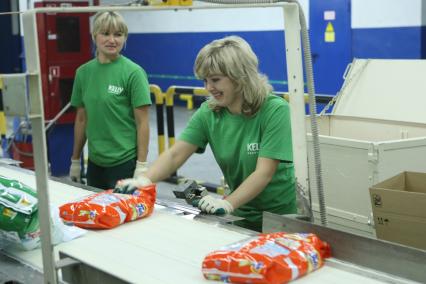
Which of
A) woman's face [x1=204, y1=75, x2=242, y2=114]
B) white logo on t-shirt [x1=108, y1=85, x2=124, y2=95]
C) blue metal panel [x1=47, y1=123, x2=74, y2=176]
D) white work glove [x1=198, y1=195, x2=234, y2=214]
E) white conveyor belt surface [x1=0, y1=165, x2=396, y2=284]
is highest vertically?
woman's face [x1=204, y1=75, x2=242, y2=114]

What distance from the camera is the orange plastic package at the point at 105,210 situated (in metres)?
1.98

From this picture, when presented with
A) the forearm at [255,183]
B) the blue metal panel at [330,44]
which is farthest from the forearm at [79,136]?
the blue metal panel at [330,44]

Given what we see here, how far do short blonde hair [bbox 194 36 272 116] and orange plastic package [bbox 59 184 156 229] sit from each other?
1.55 feet

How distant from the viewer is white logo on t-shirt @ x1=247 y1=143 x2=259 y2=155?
2.22 metres

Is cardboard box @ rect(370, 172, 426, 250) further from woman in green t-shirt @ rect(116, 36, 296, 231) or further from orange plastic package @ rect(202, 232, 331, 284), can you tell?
orange plastic package @ rect(202, 232, 331, 284)

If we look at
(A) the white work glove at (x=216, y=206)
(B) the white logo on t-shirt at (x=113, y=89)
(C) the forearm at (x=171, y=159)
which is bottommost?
(A) the white work glove at (x=216, y=206)

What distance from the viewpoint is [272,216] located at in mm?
1856

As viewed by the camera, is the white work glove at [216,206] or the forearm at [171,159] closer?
the white work glove at [216,206]

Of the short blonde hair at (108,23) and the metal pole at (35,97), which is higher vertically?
the short blonde hair at (108,23)

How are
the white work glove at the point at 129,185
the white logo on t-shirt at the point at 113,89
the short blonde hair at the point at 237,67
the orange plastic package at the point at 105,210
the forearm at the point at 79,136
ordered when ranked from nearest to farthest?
the orange plastic package at the point at 105,210 → the short blonde hair at the point at 237,67 → the white work glove at the point at 129,185 → the white logo on t-shirt at the point at 113,89 → the forearm at the point at 79,136

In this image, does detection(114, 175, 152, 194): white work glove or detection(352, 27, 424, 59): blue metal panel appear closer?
detection(114, 175, 152, 194): white work glove

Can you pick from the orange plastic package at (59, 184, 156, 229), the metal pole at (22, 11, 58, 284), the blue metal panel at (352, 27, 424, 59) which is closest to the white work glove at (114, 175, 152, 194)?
the orange plastic package at (59, 184, 156, 229)

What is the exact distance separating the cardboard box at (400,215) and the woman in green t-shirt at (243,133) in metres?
0.30

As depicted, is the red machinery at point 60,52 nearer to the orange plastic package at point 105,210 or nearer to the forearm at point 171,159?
the forearm at point 171,159
